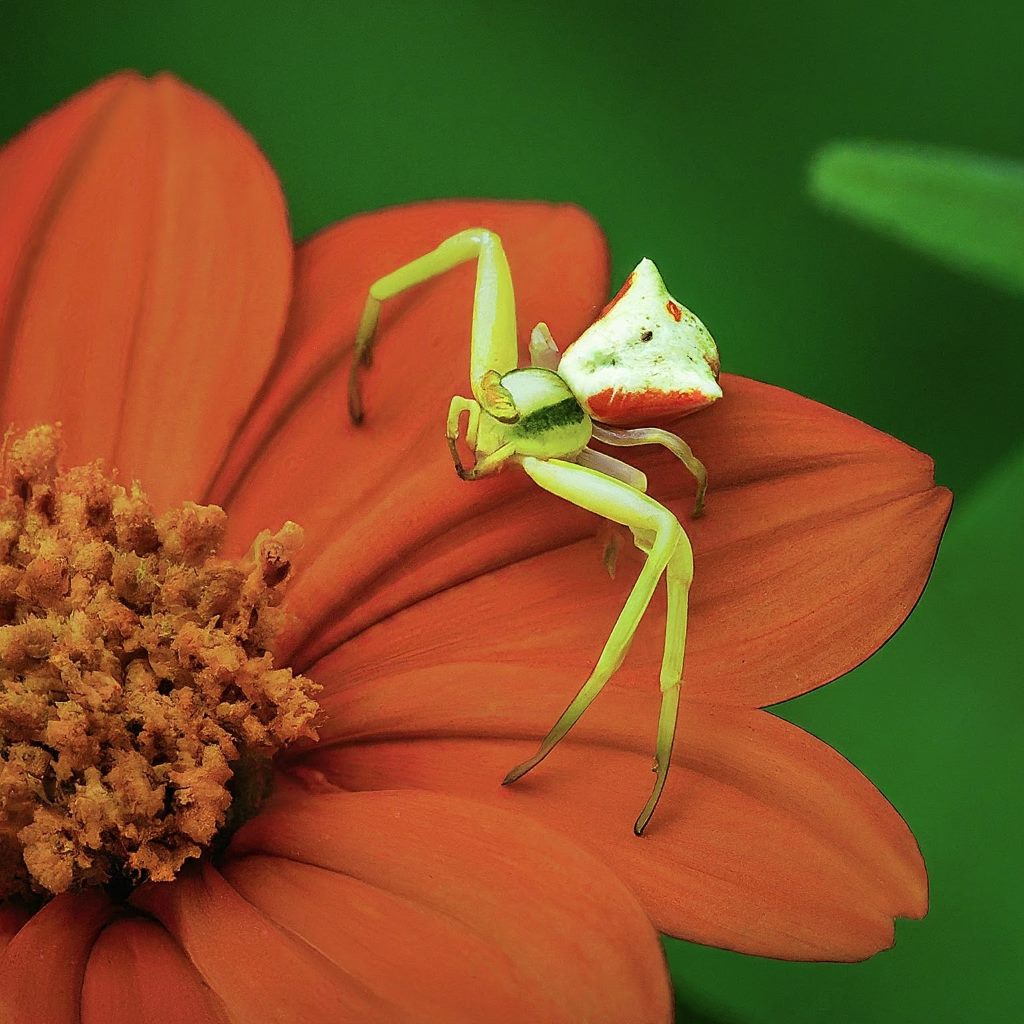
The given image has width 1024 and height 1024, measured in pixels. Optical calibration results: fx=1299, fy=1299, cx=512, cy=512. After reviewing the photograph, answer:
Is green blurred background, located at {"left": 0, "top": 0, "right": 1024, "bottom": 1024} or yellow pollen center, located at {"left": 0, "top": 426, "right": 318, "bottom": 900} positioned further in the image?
green blurred background, located at {"left": 0, "top": 0, "right": 1024, "bottom": 1024}

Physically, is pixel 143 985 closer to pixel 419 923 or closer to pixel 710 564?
pixel 419 923

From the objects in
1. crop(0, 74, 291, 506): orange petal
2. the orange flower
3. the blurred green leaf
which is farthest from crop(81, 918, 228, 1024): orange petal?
the blurred green leaf

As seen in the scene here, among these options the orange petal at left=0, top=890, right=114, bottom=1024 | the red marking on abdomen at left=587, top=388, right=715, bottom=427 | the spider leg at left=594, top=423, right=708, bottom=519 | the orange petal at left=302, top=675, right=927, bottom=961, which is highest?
the red marking on abdomen at left=587, top=388, right=715, bottom=427

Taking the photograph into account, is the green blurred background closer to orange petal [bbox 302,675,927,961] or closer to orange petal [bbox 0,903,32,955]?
orange petal [bbox 302,675,927,961]

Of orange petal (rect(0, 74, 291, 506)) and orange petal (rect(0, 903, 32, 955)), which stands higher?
orange petal (rect(0, 74, 291, 506))

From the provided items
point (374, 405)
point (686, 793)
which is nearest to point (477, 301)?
point (374, 405)

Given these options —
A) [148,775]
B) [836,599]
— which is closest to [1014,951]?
[836,599]
